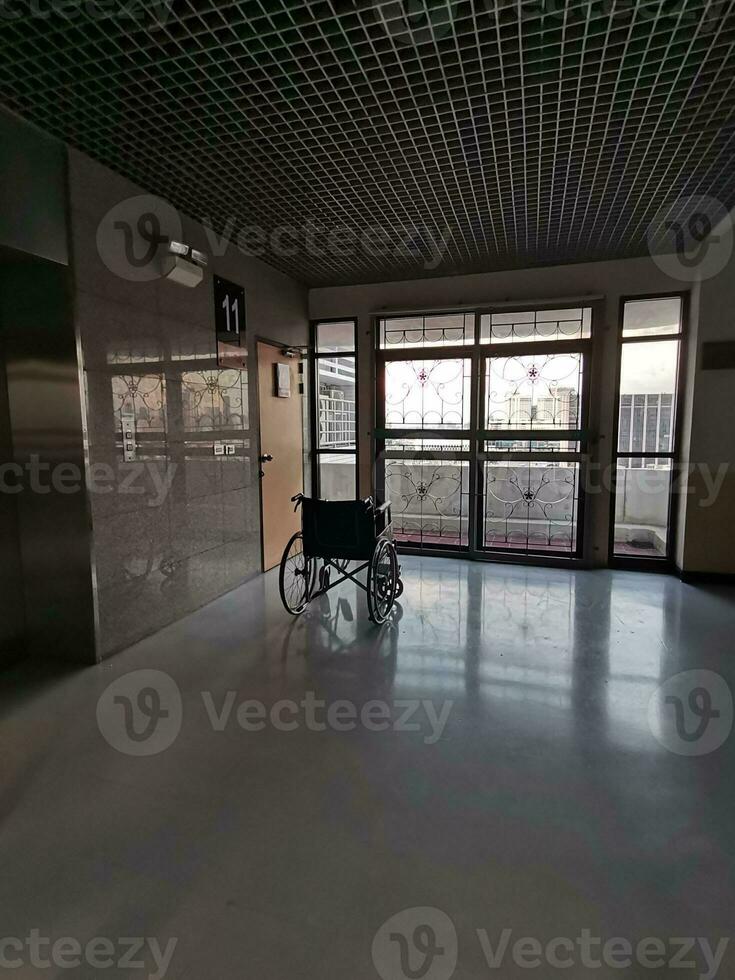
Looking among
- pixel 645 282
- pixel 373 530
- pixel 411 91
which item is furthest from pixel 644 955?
pixel 645 282

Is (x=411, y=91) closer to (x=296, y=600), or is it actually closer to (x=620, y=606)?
(x=296, y=600)

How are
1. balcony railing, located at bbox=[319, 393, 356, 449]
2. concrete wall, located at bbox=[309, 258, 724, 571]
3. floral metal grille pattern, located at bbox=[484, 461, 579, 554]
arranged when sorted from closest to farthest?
concrete wall, located at bbox=[309, 258, 724, 571]
floral metal grille pattern, located at bbox=[484, 461, 579, 554]
balcony railing, located at bbox=[319, 393, 356, 449]

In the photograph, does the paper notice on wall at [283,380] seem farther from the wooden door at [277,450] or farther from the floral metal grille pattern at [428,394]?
the floral metal grille pattern at [428,394]

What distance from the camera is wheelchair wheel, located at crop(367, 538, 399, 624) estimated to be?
140 inches

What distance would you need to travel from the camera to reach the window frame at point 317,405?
18.4 feet

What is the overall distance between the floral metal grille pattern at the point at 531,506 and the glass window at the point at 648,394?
0.63 m

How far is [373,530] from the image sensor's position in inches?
143

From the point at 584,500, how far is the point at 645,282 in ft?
6.73

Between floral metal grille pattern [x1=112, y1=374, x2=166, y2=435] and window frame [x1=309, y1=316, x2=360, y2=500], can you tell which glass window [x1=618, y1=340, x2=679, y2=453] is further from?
floral metal grille pattern [x1=112, y1=374, x2=166, y2=435]

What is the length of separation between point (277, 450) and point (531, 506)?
2.58m

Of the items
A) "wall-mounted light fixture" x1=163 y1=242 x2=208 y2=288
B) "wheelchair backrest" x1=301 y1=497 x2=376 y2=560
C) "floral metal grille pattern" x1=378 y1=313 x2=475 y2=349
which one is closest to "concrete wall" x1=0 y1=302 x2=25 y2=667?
"wall-mounted light fixture" x1=163 y1=242 x2=208 y2=288

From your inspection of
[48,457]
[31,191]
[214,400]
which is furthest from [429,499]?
[31,191]

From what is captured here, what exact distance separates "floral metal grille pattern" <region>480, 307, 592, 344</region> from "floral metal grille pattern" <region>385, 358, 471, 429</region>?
395 millimetres

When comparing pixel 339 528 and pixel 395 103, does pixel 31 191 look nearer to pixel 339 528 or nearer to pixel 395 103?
pixel 395 103
